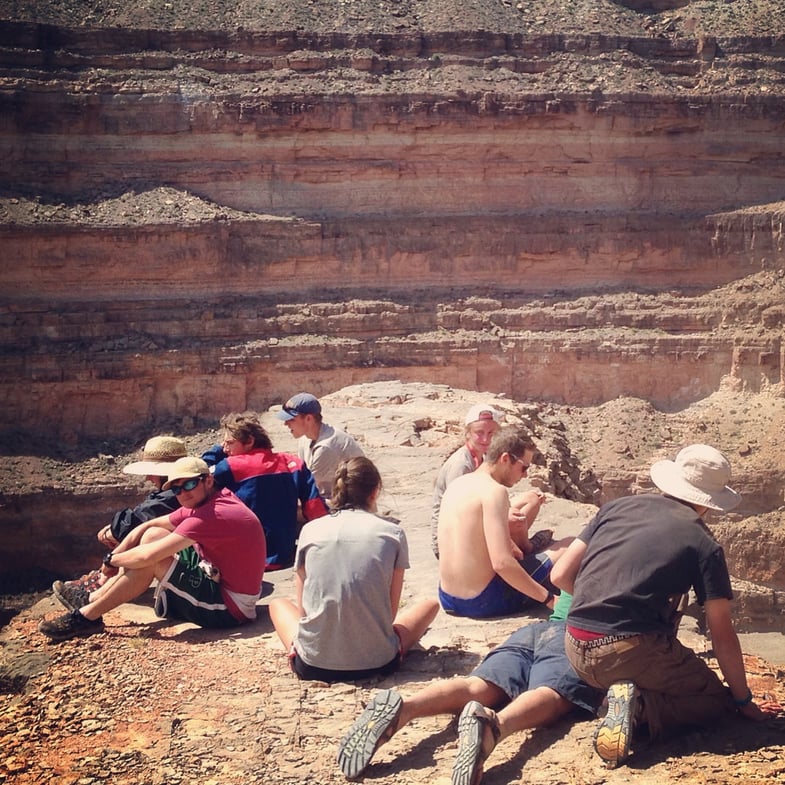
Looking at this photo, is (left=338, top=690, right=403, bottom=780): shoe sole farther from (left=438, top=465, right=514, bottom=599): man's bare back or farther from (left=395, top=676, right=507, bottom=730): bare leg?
(left=438, top=465, right=514, bottom=599): man's bare back

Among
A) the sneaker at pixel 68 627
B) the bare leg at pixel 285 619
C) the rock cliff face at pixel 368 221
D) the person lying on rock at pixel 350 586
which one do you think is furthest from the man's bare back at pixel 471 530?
the rock cliff face at pixel 368 221

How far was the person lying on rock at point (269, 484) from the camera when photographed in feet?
30.8

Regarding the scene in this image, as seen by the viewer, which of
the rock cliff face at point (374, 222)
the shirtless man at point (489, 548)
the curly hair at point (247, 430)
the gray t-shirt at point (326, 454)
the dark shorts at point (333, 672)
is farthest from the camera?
the rock cliff face at point (374, 222)

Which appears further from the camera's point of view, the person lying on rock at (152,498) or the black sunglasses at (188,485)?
the person lying on rock at (152,498)

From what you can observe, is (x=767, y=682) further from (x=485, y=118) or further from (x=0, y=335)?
(x=485, y=118)

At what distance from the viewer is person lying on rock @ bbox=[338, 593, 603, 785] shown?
5.64 m

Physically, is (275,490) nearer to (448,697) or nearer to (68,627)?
(68,627)

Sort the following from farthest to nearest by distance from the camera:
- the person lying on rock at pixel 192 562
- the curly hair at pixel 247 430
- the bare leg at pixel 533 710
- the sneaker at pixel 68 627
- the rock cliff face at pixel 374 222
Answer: the rock cliff face at pixel 374 222, the curly hair at pixel 247 430, the sneaker at pixel 68 627, the person lying on rock at pixel 192 562, the bare leg at pixel 533 710

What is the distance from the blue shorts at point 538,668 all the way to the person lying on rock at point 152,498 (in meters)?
3.27

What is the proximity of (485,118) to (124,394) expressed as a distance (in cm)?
1094

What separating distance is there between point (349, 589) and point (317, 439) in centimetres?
387

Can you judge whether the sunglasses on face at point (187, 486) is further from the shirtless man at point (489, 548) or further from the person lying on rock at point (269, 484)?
the shirtless man at point (489, 548)

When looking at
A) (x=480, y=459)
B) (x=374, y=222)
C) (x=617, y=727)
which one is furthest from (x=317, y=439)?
(x=374, y=222)

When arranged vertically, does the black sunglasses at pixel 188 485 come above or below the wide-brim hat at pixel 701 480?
below
